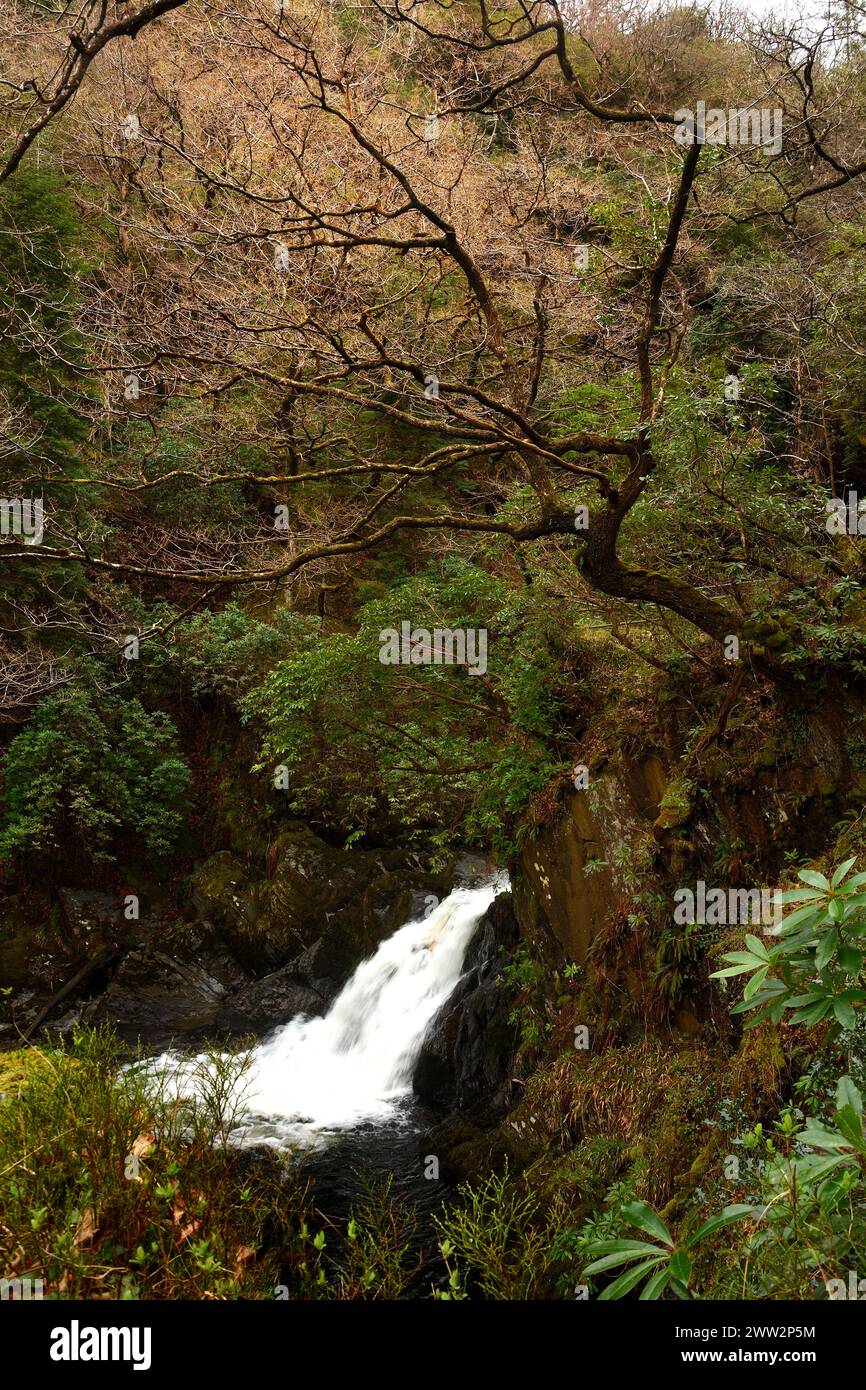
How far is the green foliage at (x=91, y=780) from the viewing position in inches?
503

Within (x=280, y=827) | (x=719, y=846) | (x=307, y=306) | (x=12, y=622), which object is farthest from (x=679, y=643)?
(x=12, y=622)

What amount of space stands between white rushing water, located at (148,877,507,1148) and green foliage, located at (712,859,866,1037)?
711cm

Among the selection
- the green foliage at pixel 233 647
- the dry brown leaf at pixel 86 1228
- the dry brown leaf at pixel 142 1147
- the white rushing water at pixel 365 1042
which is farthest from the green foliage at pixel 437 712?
the dry brown leaf at pixel 86 1228

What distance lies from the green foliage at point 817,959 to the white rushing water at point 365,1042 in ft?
23.3

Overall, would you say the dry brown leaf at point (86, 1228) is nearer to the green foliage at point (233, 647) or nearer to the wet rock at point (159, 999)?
the wet rock at point (159, 999)

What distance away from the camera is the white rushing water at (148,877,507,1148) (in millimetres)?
9289

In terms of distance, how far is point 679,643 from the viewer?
24.5ft

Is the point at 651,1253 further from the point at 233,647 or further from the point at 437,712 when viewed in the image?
the point at 233,647

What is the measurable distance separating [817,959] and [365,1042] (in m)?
8.84

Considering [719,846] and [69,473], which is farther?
[69,473]

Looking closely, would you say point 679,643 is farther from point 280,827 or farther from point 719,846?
point 280,827

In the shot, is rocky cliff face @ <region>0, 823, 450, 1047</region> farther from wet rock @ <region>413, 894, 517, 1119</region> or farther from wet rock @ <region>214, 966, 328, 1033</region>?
wet rock @ <region>413, 894, 517, 1119</region>

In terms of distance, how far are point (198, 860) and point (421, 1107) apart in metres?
6.93
